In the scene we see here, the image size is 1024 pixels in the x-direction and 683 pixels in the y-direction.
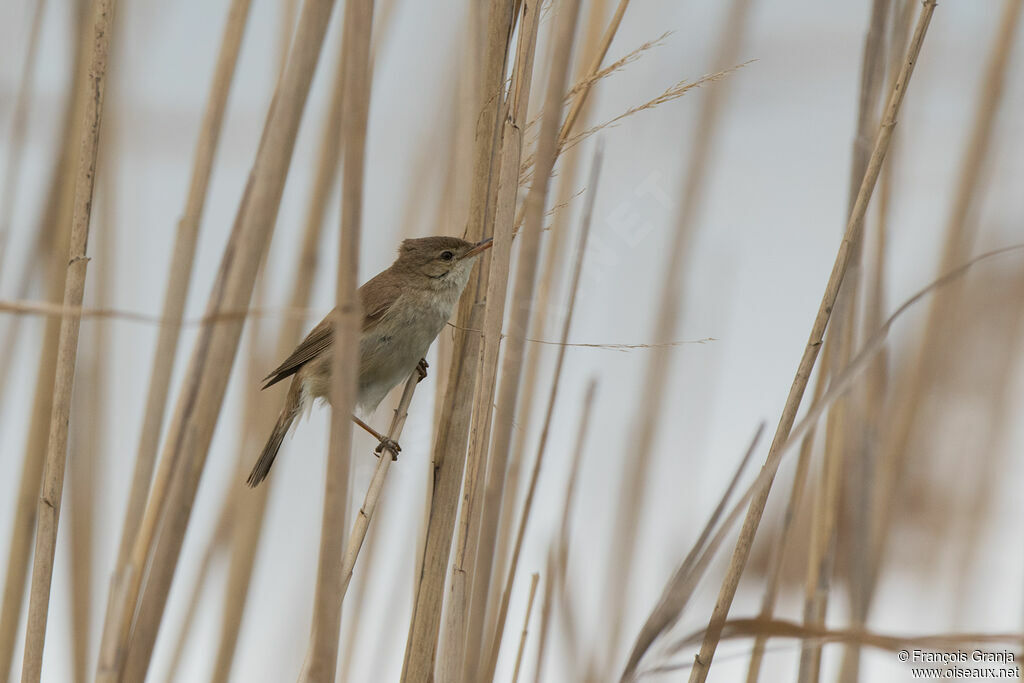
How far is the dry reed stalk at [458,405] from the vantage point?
3.76 ft

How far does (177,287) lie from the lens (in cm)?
105

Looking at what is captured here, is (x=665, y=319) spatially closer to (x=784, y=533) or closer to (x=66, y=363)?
(x=784, y=533)

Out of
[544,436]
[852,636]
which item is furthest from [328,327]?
[852,636]

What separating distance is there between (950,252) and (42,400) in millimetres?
1567

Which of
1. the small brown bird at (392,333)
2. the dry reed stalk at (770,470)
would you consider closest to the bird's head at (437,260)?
the small brown bird at (392,333)

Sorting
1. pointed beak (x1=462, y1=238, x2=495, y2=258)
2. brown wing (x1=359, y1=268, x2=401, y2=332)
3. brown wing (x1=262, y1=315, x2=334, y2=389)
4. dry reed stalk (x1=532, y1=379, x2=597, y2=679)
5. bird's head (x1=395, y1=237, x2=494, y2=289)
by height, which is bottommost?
dry reed stalk (x1=532, y1=379, x2=597, y2=679)

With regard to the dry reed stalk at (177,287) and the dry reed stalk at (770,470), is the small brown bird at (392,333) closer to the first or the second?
the dry reed stalk at (177,287)

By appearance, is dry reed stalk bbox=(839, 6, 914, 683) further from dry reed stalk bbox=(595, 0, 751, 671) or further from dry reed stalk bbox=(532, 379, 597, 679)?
dry reed stalk bbox=(532, 379, 597, 679)

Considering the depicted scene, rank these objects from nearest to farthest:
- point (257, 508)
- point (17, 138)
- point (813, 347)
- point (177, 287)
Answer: point (177, 287), point (813, 347), point (17, 138), point (257, 508)

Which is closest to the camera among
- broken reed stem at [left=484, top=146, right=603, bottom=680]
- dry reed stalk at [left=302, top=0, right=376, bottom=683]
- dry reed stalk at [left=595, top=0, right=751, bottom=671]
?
dry reed stalk at [left=302, top=0, right=376, bottom=683]

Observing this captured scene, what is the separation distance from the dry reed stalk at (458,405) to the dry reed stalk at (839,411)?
1.86 feet

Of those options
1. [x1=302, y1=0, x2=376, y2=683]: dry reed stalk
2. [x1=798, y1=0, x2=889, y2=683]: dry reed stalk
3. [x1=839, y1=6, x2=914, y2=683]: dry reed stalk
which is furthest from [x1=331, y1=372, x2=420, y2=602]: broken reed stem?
[x1=839, y1=6, x2=914, y2=683]: dry reed stalk

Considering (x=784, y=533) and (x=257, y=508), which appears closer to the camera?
(x=784, y=533)

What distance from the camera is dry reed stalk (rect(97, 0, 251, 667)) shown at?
93cm
